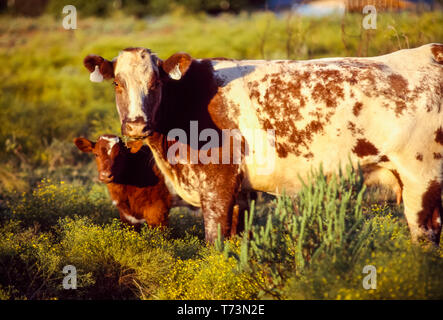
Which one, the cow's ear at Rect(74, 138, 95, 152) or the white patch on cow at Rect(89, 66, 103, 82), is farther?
the cow's ear at Rect(74, 138, 95, 152)

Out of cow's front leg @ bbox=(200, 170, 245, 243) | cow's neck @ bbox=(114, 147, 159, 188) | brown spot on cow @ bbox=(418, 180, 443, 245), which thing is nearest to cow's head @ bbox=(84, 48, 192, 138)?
cow's front leg @ bbox=(200, 170, 245, 243)

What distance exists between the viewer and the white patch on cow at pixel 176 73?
4832 mm

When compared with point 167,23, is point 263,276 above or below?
below

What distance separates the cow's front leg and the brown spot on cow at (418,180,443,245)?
1.72m

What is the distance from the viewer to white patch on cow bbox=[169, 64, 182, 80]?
190 inches

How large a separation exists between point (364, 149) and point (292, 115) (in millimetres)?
723

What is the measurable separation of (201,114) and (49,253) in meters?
1.98

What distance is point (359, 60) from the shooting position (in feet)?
16.2

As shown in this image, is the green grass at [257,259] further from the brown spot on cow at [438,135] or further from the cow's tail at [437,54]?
the cow's tail at [437,54]

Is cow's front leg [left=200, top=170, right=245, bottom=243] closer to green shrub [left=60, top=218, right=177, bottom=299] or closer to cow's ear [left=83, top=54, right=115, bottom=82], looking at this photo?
green shrub [left=60, top=218, right=177, bottom=299]
